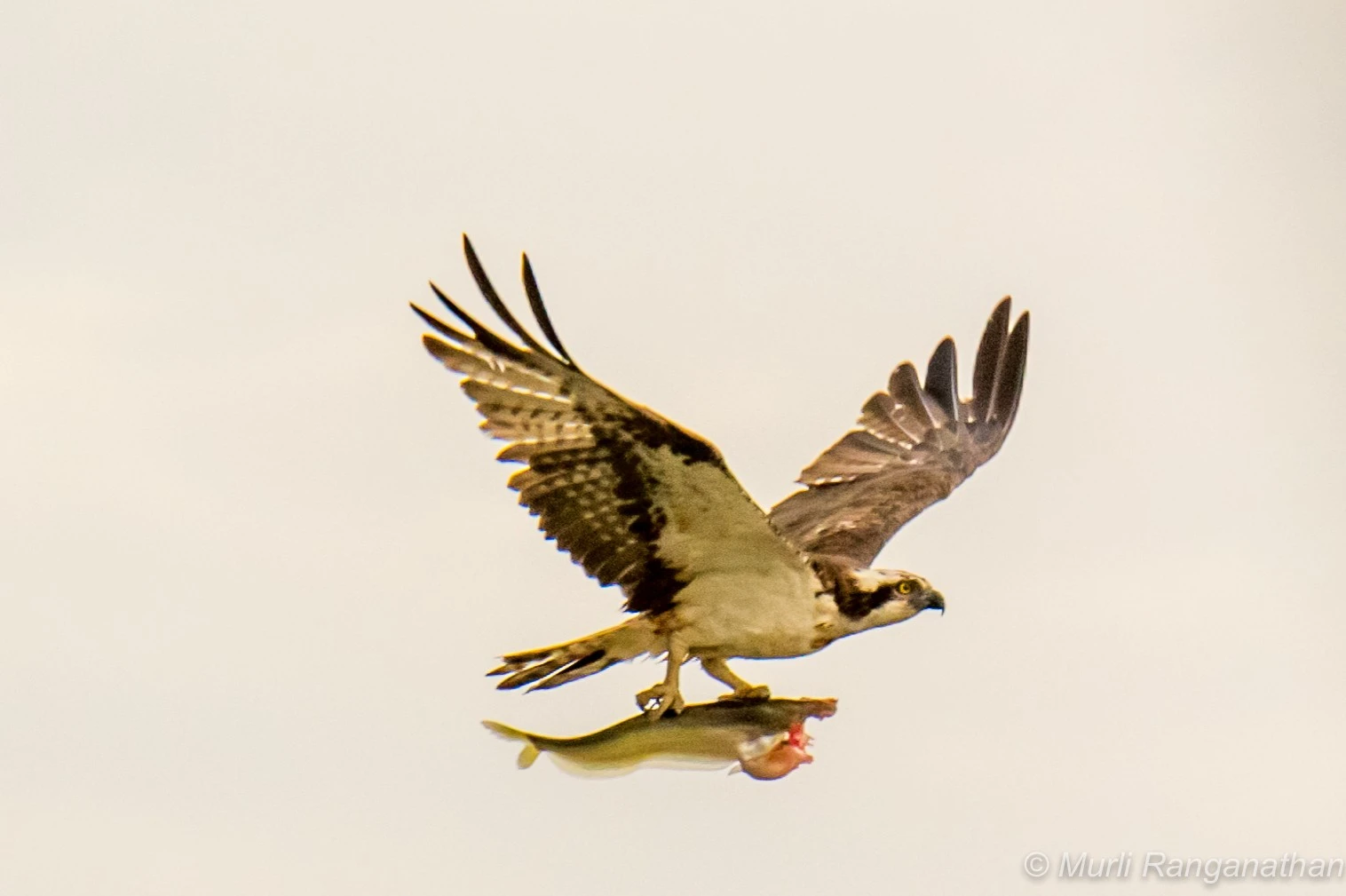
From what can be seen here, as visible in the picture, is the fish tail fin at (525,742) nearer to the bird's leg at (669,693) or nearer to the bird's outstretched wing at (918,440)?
the bird's leg at (669,693)

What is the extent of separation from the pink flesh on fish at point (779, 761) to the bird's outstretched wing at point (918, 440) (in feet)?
10.8

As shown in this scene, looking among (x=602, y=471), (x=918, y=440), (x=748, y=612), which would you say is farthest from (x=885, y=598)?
(x=918, y=440)

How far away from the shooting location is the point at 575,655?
10703 mm

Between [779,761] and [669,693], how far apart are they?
73 cm

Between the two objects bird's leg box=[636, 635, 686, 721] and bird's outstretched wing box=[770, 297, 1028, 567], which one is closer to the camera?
bird's leg box=[636, 635, 686, 721]

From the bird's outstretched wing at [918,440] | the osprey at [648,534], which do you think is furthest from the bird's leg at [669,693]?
the bird's outstretched wing at [918,440]

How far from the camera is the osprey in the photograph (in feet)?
32.0

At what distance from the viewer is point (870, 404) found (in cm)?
1455

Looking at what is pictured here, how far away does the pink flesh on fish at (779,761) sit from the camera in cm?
984

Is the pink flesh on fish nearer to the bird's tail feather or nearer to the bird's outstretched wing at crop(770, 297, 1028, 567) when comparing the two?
the bird's tail feather

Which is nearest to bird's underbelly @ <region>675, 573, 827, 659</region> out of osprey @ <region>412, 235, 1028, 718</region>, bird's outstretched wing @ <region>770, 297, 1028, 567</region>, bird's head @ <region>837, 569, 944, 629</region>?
osprey @ <region>412, 235, 1028, 718</region>

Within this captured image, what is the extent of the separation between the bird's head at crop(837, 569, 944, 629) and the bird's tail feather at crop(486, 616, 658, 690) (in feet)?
3.16

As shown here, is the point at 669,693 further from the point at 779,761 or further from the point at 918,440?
the point at 918,440

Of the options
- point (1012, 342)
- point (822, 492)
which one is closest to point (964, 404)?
point (1012, 342)
